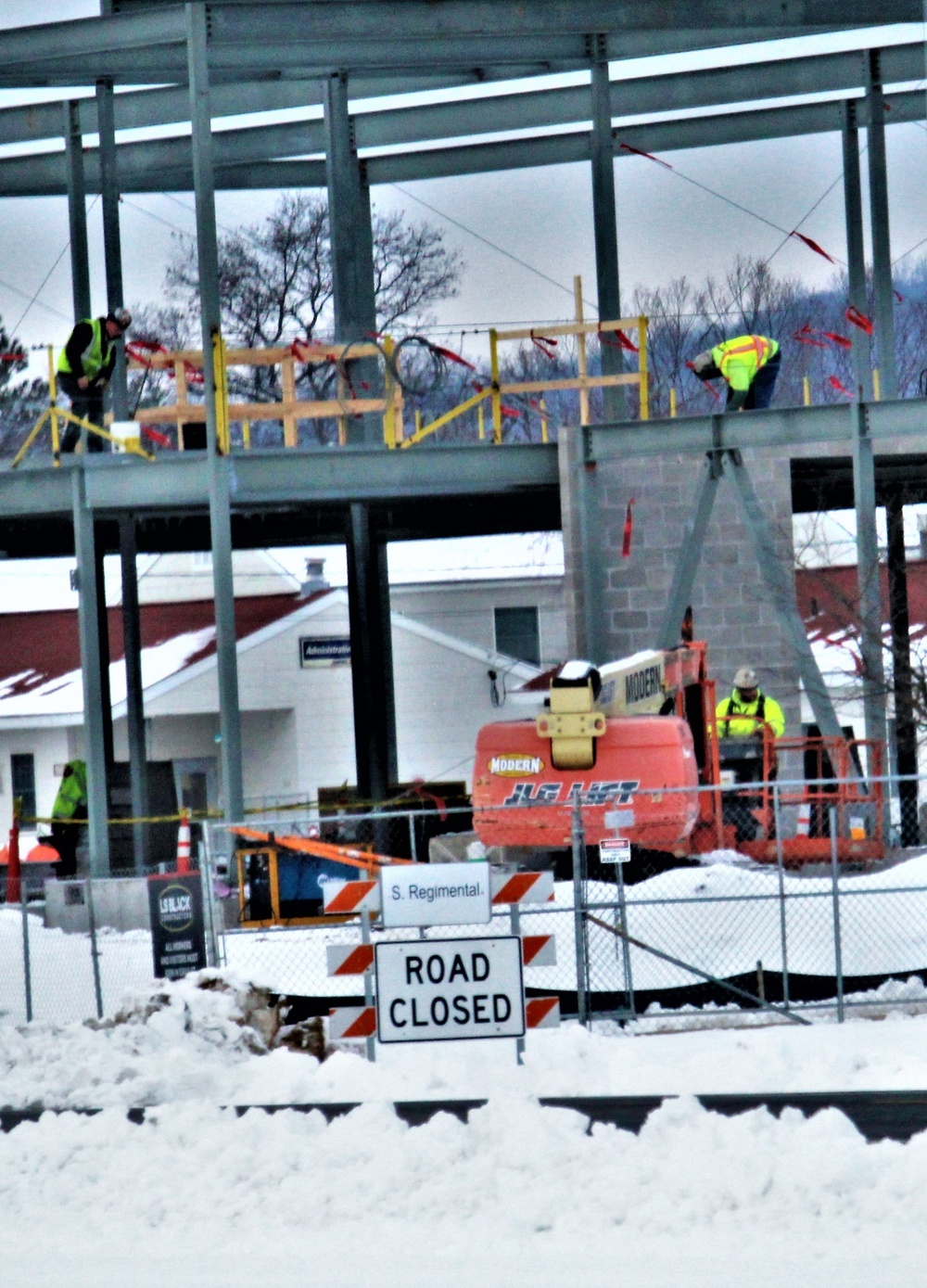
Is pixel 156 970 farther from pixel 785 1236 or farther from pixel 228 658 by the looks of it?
pixel 785 1236

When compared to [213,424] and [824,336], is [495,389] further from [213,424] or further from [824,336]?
[824,336]

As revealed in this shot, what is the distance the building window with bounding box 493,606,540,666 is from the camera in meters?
43.3

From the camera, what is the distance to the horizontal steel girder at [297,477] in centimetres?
2042

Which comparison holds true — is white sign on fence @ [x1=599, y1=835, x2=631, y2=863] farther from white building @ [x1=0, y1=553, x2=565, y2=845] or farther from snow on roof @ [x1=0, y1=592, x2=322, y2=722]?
snow on roof @ [x1=0, y1=592, x2=322, y2=722]

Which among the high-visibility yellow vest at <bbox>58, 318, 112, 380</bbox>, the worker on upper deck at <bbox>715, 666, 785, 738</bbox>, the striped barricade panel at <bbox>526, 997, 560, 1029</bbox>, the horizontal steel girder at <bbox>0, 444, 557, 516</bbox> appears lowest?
the striped barricade panel at <bbox>526, 997, 560, 1029</bbox>

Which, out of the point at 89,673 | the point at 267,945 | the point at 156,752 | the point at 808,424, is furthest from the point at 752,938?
the point at 156,752

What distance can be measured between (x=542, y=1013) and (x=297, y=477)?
400 inches

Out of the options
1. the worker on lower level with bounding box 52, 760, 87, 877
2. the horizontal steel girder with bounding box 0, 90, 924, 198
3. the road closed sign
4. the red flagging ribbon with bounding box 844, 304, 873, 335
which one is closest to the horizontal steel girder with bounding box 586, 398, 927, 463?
the red flagging ribbon with bounding box 844, 304, 873, 335

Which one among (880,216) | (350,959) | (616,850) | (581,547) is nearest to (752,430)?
(581,547)

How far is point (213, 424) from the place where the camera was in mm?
19781

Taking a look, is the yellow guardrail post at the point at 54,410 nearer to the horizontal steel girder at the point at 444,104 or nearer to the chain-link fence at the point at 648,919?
the chain-link fence at the point at 648,919

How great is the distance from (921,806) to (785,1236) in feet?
55.0

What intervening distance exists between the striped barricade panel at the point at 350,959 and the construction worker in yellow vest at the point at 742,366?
1109 cm

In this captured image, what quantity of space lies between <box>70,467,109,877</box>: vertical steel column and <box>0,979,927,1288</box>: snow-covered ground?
11.0m
